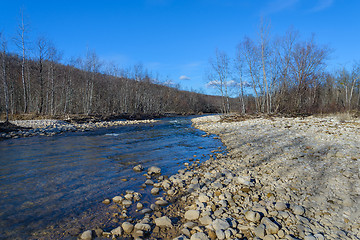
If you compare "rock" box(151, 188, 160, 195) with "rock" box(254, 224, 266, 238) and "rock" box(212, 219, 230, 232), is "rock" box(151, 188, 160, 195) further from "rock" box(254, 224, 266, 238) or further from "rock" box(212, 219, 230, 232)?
"rock" box(254, 224, 266, 238)

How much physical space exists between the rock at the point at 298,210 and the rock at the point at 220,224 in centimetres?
112

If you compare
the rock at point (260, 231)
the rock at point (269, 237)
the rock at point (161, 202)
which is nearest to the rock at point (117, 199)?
the rock at point (161, 202)

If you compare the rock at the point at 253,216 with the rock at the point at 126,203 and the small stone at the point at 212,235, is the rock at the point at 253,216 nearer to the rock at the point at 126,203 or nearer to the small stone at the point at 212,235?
the small stone at the point at 212,235

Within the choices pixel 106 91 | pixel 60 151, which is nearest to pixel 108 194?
pixel 60 151

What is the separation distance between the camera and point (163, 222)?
2799 millimetres

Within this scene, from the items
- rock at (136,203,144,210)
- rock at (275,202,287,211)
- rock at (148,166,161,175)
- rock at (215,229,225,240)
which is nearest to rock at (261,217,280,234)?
rock at (275,202,287,211)

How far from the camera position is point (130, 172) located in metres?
5.20

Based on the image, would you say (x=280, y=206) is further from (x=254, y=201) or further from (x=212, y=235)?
(x=212, y=235)

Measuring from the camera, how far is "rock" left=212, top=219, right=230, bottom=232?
2576 mm

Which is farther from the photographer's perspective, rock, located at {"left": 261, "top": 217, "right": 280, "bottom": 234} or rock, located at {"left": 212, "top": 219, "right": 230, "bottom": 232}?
rock, located at {"left": 212, "top": 219, "right": 230, "bottom": 232}

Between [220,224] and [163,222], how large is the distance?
2.79 ft

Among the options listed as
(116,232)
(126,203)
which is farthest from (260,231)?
(126,203)

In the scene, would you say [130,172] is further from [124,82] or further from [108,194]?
[124,82]

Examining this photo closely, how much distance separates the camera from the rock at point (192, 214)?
9.64 feet
